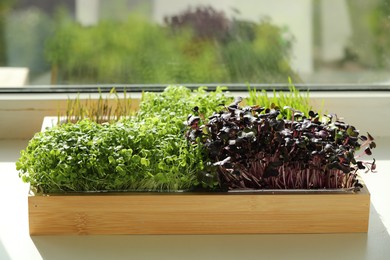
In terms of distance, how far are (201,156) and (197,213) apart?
139mm

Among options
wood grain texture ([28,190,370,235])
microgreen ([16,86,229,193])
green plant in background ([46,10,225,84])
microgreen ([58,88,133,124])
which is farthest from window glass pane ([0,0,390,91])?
wood grain texture ([28,190,370,235])

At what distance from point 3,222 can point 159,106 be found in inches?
20.4

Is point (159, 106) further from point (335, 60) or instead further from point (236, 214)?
point (335, 60)

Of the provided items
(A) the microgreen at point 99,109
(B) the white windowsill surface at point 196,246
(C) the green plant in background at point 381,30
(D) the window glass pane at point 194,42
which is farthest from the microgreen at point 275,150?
(C) the green plant in background at point 381,30

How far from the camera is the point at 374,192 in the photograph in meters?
2.27

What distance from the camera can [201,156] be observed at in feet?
6.71

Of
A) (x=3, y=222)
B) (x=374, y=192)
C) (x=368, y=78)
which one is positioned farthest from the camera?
(x=368, y=78)

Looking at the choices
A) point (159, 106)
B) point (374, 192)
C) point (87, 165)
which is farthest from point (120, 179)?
point (374, 192)

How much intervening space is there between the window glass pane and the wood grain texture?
1.02 m

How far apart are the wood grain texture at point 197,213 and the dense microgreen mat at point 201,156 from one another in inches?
1.7

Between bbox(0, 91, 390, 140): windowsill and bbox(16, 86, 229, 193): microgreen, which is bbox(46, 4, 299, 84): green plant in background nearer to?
bbox(0, 91, 390, 140): windowsill

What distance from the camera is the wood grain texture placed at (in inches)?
77.3

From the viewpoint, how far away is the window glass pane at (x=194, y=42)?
9.87 feet

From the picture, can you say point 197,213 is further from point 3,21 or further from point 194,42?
point 3,21
